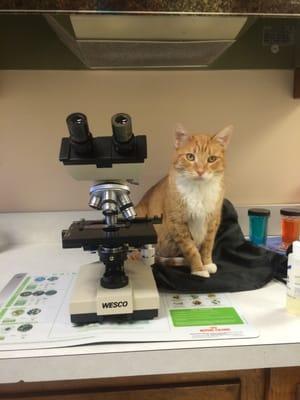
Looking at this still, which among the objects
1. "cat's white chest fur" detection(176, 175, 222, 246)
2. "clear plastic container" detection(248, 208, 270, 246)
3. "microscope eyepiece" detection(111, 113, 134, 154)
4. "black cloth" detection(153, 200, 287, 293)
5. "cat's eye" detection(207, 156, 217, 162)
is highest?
"microscope eyepiece" detection(111, 113, 134, 154)

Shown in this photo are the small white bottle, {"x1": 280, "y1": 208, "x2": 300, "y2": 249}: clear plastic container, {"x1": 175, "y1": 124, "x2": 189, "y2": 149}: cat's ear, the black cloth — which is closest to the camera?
the small white bottle

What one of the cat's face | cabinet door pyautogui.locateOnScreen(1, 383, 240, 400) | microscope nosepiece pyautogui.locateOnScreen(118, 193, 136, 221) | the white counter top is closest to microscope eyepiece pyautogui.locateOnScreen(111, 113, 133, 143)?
microscope nosepiece pyautogui.locateOnScreen(118, 193, 136, 221)

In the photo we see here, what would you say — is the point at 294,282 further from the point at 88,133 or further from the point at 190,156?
the point at 88,133

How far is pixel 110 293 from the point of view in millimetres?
770

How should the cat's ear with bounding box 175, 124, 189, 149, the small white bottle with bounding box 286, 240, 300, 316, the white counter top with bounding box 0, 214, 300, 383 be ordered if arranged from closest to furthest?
the white counter top with bounding box 0, 214, 300, 383
the small white bottle with bounding box 286, 240, 300, 316
the cat's ear with bounding box 175, 124, 189, 149

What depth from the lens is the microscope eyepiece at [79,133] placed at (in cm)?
71

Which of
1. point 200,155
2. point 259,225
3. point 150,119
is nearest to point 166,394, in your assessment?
point 200,155

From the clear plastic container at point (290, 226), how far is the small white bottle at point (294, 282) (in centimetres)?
46

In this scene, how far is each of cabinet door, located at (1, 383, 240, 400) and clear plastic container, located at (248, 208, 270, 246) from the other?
0.65 metres

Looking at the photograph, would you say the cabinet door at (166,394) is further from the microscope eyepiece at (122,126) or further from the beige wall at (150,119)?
the beige wall at (150,119)

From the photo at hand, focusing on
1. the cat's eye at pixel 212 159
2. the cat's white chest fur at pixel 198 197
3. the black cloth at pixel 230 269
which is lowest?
the black cloth at pixel 230 269

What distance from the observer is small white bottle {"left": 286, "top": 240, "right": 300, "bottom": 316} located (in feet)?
2.62

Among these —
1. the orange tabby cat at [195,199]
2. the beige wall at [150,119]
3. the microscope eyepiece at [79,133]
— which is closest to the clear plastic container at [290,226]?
the beige wall at [150,119]

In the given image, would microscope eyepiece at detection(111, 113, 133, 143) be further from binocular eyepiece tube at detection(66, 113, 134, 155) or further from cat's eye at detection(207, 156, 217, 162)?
cat's eye at detection(207, 156, 217, 162)
